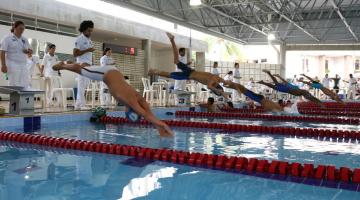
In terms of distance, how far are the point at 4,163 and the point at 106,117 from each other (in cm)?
431

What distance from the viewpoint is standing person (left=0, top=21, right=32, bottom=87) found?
640cm

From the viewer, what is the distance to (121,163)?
4043 mm

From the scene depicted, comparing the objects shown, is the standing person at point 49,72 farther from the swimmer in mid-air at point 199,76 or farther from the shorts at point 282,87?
the shorts at point 282,87

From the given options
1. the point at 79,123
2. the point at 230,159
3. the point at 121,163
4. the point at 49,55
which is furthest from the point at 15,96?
the point at 230,159

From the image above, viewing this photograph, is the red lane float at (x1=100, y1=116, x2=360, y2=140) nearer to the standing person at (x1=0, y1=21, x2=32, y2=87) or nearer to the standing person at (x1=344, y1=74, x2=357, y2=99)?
the standing person at (x1=0, y1=21, x2=32, y2=87)

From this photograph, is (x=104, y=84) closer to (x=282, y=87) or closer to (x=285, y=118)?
(x=282, y=87)

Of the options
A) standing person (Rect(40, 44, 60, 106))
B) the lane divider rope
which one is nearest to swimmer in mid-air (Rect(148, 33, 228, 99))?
the lane divider rope

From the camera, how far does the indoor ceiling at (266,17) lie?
16016 mm

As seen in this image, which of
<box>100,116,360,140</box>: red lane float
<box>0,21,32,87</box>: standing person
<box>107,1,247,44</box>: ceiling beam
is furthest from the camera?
<box>107,1,247,44</box>: ceiling beam

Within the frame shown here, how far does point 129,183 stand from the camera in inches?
125

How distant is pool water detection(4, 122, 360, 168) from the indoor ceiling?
25.9ft

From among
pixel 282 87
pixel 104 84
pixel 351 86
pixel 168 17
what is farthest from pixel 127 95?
pixel 351 86

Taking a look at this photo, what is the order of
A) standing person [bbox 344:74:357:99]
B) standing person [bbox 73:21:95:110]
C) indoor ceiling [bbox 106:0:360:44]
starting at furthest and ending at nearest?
standing person [bbox 344:74:357:99] → indoor ceiling [bbox 106:0:360:44] → standing person [bbox 73:21:95:110]

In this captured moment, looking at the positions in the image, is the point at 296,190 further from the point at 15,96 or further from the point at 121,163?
the point at 15,96
